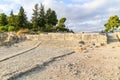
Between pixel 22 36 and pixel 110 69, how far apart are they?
15.3 meters

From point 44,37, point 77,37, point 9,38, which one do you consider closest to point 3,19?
point 44,37

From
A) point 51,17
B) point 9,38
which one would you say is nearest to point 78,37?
point 9,38

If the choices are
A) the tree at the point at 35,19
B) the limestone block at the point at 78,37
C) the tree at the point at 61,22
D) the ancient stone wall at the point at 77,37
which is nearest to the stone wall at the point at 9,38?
the ancient stone wall at the point at 77,37

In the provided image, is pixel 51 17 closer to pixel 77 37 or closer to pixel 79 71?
pixel 77 37

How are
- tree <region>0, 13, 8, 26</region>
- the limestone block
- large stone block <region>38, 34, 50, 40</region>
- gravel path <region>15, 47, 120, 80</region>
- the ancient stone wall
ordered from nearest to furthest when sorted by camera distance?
gravel path <region>15, 47, 120, 80</region> → the ancient stone wall → the limestone block → large stone block <region>38, 34, 50, 40</region> → tree <region>0, 13, 8, 26</region>

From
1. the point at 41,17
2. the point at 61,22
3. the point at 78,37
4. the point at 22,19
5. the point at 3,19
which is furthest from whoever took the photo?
the point at 61,22

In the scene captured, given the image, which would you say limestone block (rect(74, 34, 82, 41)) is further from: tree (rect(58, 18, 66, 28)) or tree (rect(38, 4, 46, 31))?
tree (rect(38, 4, 46, 31))

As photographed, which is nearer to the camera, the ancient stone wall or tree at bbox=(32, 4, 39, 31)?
the ancient stone wall

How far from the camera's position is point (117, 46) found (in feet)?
81.2

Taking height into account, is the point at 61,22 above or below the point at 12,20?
below

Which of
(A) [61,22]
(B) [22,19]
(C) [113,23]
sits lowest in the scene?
(C) [113,23]

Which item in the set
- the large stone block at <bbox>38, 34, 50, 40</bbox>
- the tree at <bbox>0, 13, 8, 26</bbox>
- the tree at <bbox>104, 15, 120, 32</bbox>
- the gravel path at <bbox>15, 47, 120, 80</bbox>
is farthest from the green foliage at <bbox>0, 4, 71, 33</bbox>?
the gravel path at <bbox>15, 47, 120, 80</bbox>

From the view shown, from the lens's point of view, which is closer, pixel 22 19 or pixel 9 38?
pixel 9 38

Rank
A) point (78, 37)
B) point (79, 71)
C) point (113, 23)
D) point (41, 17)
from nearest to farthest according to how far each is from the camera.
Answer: point (79, 71) < point (78, 37) < point (113, 23) < point (41, 17)
